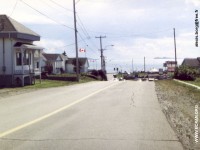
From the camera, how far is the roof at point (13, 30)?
136 ft

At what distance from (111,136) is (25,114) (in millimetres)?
5608

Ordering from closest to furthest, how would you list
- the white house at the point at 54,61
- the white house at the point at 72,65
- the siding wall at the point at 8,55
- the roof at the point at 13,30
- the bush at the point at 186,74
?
the roof at the point at 13,30 → the siding wall at the point at 8,55 → the bush at the point at 186,74 → the white house at the point at 54,61 → the white house at the point at 72,65

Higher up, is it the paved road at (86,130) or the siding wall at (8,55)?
the siding wall at (8,55)

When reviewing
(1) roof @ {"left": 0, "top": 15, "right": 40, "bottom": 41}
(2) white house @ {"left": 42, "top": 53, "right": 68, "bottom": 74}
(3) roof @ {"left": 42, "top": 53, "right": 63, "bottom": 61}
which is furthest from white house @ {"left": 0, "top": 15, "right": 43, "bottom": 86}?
(3) roof @ {"left": 42, "top": 53, "right": 63, "bottom": 61}

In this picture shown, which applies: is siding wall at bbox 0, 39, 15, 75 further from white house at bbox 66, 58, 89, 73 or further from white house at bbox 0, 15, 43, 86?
white house at bbox 66, 58, 89, 73

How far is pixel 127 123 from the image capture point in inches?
499

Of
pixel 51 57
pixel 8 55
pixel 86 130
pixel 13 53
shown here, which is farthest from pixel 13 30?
pixel 51 57

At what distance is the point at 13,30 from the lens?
1641 inches

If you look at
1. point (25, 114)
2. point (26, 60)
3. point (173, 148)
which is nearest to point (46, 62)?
point (26, 60)

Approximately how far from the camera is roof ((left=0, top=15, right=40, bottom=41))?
4153 cm

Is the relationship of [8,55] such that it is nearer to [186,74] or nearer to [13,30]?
[13,30]

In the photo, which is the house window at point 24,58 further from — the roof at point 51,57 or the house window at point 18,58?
the roof at point 51,57

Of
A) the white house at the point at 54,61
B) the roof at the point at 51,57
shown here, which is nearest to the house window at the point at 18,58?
the white house at the point at 54,61

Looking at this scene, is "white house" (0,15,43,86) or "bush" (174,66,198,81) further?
"bush" (174,66,198,81)
